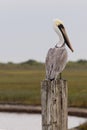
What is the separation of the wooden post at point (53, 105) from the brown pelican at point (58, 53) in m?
0.37

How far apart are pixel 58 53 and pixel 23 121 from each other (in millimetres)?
11373

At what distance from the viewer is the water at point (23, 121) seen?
60.6 ft

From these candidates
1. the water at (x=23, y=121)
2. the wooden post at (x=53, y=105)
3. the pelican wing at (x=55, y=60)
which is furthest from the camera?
the water at (x=23, y=121)

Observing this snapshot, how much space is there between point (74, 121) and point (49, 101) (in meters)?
11.3

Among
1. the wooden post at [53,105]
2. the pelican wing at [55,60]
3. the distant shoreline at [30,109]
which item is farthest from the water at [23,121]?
the wooden post at [53,105]

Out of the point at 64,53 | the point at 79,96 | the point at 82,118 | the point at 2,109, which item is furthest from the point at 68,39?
the point at 79,96

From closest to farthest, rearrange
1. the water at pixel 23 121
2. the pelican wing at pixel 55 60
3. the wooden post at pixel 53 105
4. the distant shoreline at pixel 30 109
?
1. the wooden post at pixel 53 105
2. the pelican wing at pixel 55 60
3. the water at pixel 23 121
4. the distant shoreline at pixel 30 109

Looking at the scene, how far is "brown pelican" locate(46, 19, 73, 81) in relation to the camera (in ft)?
29.3

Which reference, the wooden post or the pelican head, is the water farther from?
the wooden post

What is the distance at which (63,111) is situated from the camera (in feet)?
28.1

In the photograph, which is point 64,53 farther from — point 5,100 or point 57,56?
point 5,100

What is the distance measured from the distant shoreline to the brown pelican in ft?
41.7

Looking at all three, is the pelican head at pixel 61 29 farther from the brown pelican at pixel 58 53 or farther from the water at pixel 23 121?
the water at pixel 23 121

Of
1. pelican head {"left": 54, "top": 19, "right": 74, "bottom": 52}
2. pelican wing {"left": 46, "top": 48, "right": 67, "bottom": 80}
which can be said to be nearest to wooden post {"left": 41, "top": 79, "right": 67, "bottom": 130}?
pelican wing {"left": 46, "top": 48, "right": 67, "bottom": 80}
